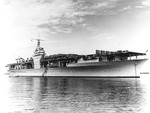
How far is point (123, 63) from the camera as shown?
3684 centimetres

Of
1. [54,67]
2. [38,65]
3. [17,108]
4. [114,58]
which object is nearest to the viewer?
[17,108]

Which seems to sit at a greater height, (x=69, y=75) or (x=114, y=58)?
(x=114, y=58)

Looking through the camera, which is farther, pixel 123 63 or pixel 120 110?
pixel 123 63

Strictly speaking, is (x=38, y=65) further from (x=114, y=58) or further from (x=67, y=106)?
(x=67, y=106)

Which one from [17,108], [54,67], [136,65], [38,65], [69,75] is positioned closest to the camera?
[17,108]

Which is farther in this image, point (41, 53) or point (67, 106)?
point (41, 53)

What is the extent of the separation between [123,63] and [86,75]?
8.70 m

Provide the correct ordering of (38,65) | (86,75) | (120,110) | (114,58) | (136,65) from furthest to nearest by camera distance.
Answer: (38,65)
(86,75)
(114,58)
(136,65)
(120,110)

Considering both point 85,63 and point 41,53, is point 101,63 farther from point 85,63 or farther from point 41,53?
point 41,53

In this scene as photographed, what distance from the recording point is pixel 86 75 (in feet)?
139

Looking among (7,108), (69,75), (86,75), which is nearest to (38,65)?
(69,75)

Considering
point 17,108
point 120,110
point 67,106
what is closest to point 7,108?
point 17,108

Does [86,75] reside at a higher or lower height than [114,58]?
lower

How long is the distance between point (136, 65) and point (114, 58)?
426 centimetres
